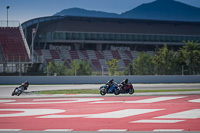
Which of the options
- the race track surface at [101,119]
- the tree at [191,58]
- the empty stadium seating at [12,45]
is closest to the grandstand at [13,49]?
the empty stadium seating at [12,45]

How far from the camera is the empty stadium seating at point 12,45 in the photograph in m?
50.8

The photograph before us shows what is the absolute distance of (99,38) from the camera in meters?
69.5

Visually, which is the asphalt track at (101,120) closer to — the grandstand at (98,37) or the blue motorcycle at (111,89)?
the blue motorcycle at (111,89)

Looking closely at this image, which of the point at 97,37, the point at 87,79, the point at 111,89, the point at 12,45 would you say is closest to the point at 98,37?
the point at 97,37

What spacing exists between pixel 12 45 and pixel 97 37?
18665mm

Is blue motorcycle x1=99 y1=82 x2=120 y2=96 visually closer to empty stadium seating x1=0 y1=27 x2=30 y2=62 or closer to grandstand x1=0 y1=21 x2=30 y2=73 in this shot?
grandstand x1=0 y1=21 x2=30 y2=73

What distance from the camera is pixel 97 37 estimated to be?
69.4 meters

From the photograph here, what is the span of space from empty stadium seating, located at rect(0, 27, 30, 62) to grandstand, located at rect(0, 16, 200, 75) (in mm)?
5311

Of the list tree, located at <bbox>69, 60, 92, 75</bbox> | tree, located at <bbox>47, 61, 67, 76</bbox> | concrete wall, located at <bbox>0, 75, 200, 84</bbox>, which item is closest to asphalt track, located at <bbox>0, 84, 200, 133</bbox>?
concrete wall, located at <bbox>0, 75, 200, 84</bbox>

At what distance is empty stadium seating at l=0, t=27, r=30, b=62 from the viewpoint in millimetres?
50812

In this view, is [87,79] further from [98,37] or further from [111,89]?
[98,37]

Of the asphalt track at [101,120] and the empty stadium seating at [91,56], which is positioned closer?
the asphalt track at [101,120]

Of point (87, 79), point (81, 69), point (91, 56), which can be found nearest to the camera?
point (87, 79)

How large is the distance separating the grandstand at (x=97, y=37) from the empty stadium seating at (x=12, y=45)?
531 cm
